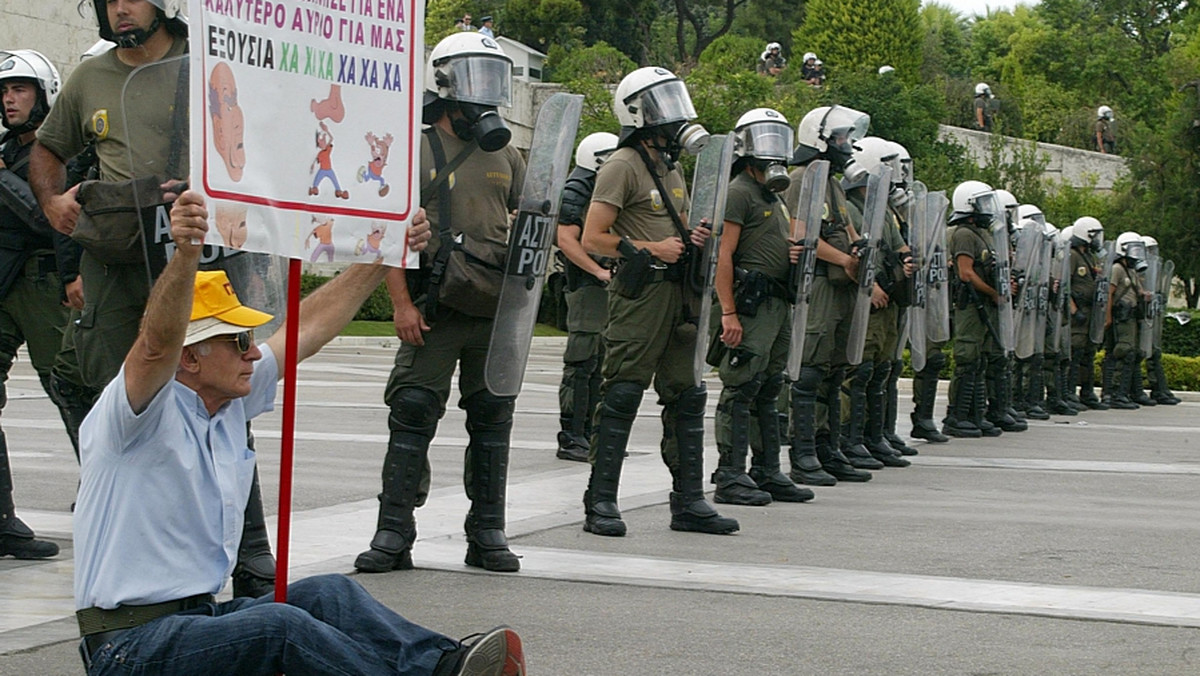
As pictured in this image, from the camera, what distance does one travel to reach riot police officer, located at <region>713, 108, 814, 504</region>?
9.00m

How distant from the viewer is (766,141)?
354 inches

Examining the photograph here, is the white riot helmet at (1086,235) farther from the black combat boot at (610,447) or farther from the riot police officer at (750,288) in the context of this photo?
the black combat boot at (610,447)

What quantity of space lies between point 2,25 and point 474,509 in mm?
20979

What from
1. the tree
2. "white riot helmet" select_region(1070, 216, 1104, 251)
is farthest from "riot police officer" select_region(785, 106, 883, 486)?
the tree

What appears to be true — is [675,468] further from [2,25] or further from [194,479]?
[2,25]

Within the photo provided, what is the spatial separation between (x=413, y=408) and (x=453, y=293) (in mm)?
463

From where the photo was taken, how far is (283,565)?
412cm

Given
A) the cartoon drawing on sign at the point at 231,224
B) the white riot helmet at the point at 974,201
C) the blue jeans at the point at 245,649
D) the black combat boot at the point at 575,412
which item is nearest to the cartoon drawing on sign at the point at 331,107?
the cartoon drawing on sign at the point at 231,224

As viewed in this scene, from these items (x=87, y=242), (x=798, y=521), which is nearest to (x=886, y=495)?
(x=798, y=521)

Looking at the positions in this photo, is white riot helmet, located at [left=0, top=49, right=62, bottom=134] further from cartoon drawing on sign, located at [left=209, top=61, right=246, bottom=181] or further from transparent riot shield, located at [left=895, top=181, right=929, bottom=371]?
transparent riot shield, located at [left=895, top=181, right=929, bottom=371]

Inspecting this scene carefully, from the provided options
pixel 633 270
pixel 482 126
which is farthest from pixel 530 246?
pixel 633 270

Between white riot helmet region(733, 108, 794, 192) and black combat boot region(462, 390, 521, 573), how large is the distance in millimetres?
2728

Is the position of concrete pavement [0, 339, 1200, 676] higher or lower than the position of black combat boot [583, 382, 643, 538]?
lower

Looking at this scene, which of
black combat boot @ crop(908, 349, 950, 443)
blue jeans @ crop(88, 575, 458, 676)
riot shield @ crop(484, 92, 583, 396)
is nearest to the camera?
blue jeans @ crop(88, 575, 458, 676)
